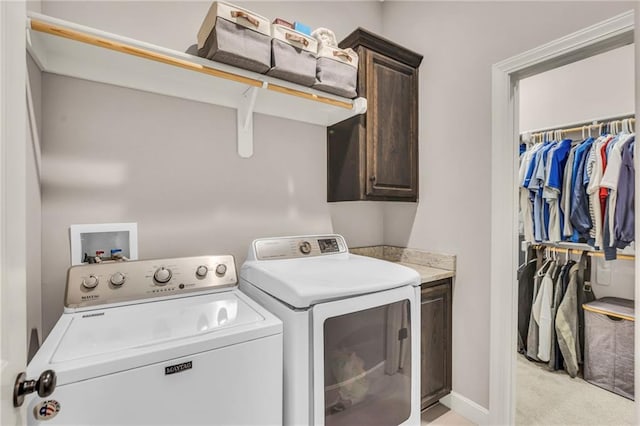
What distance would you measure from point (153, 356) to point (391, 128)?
1723 mm

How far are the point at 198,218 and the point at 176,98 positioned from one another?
0.62 meters

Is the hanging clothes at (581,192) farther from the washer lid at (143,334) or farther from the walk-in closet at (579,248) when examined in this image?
the washer lid at (143,334)

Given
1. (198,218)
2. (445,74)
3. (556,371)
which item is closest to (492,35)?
(445,74)

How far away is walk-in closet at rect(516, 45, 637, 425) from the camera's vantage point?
2.04 metres

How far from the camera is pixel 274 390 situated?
1036mm

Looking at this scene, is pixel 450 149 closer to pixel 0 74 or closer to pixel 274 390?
pixel 274 390

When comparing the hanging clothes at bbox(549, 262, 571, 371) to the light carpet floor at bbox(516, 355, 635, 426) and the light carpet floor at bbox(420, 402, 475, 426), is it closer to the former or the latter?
the light carpet floor at bbox(516, 355, 635, 426)

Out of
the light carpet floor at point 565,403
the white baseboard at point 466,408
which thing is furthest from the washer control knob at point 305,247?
the light carpet floor at point 565,403

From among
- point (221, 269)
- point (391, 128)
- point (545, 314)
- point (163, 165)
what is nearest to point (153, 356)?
point (221, 269)

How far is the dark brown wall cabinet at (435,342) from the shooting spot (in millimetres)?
1825

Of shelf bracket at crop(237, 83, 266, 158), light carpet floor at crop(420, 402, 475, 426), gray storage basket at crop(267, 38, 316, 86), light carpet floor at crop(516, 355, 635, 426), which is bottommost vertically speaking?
light carpet floor at crop(516, 355, 635, 426)

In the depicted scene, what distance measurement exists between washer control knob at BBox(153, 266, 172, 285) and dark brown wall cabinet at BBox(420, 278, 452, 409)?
1.36 m

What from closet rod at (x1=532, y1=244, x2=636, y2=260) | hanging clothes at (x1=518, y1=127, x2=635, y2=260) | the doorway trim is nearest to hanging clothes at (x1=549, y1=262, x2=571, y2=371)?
closet rod at (x1=532, y1=244, x2=636, y2=260)

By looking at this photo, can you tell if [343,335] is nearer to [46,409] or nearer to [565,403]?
[46,409]
